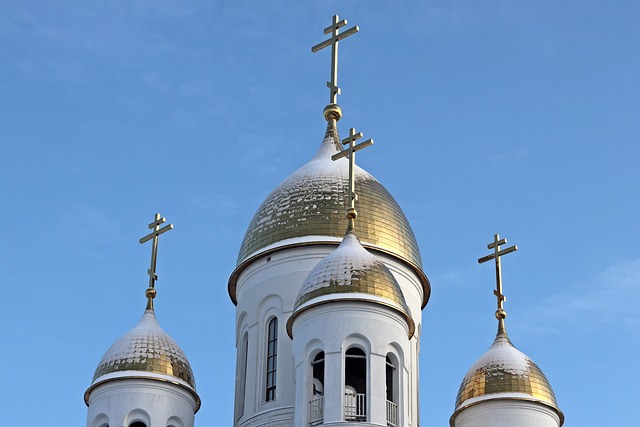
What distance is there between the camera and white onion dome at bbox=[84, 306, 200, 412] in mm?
27031

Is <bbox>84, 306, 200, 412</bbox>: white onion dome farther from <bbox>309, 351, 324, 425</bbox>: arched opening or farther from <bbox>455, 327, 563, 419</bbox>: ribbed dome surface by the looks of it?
<bbox>455, 327, 563, 419</bbox>: ribbed dome surface

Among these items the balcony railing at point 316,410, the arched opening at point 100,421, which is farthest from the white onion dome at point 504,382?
the arched opening at point 100,421

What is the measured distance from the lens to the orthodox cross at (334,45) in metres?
31.0

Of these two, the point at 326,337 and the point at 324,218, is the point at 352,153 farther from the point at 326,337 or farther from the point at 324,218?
the point at 326,337

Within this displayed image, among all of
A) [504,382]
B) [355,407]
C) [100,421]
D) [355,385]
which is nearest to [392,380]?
[355,385]

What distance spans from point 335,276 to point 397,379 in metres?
1.97

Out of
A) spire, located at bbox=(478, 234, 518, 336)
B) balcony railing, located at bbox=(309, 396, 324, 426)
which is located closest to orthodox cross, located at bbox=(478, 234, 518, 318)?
spire, located at bbox=(478, 234, 518, 336)

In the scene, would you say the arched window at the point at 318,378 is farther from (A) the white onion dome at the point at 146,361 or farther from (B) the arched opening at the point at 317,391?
(A) the white onion dome at the point at 146,361

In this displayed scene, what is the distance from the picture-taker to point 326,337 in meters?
24.9

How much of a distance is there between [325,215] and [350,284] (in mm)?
3572

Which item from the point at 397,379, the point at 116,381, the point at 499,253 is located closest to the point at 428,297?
the point at 499,253

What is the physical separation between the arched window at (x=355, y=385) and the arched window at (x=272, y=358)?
2.15 metres

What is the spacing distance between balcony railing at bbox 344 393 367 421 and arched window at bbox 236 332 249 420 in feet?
13.1

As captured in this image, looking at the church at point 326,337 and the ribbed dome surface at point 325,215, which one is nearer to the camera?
the church at point 326,337
